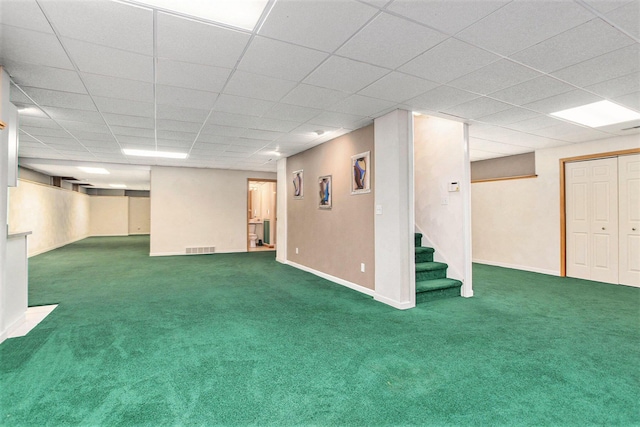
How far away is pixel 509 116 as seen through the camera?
4.36 meters

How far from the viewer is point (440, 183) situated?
5.11 meters

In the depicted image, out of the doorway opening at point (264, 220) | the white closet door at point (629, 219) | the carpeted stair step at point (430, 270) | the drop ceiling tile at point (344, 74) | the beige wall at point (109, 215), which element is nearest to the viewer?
the drop ceiling tile at point (344, 74)

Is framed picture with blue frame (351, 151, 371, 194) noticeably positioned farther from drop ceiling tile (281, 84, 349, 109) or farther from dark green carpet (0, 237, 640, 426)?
dark green carpet (0, 237, 640, 426)

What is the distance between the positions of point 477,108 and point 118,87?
13.8ft

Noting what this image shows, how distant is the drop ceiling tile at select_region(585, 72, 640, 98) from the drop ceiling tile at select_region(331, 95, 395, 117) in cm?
212

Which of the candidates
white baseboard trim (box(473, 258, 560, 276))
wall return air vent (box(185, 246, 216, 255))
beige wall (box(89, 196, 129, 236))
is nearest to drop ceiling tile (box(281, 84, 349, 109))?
white baseboard trim (box(473, 258, 560, 276))

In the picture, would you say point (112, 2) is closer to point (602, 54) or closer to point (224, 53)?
point (224, 53)

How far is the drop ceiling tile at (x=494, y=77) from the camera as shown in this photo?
2912mm

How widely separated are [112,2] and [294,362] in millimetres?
2831

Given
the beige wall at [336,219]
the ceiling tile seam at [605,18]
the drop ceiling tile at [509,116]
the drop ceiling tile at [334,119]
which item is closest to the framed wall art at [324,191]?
the beige wall at [336,219]

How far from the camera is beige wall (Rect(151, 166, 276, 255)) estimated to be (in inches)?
358

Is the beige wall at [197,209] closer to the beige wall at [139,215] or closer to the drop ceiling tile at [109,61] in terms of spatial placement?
the drop ceiling tile at [109,61]

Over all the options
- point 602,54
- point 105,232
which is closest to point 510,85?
point 602,54

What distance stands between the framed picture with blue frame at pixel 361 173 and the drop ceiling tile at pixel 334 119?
54cm
